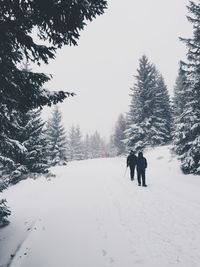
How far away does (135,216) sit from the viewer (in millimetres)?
8312

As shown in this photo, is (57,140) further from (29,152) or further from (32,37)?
(32,37)

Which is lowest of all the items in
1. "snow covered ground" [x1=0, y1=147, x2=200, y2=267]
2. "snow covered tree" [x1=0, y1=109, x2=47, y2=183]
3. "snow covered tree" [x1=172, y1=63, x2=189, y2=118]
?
"snow covered ground" [x1=0, y1=147, x2=200, y2=267]

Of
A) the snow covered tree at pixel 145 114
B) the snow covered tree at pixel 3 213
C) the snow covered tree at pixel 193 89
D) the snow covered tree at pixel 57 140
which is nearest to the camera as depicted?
the snow covered tree at pixel 3 213

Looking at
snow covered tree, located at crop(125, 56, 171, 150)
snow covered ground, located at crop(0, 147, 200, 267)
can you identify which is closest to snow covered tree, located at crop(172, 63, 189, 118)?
snow covered tree, located at crop(125, 56, 171, 150)

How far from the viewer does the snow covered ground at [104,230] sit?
541 cm

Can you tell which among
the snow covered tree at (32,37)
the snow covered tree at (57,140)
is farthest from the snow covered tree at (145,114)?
the snow covered tree at (32,37)

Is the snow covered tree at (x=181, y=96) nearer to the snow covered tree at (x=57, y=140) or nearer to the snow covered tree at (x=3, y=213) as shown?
the snow covered tree at (x=3, y=213)

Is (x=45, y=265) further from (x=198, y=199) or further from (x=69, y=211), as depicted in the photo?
(x=198, y=199)

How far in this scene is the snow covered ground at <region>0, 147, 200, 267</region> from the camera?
17.7ft

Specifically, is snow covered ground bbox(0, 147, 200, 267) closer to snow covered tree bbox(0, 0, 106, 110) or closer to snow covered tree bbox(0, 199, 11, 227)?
snow covered tree bbox(0, 199, 11, 227)

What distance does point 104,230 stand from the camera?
7148 mm

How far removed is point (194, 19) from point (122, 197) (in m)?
12.8

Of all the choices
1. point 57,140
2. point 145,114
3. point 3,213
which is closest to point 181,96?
point 145,114

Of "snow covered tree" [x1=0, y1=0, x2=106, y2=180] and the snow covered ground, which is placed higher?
"snow covered tree" [x1=0, y1=0, x2=106, y2=180]
